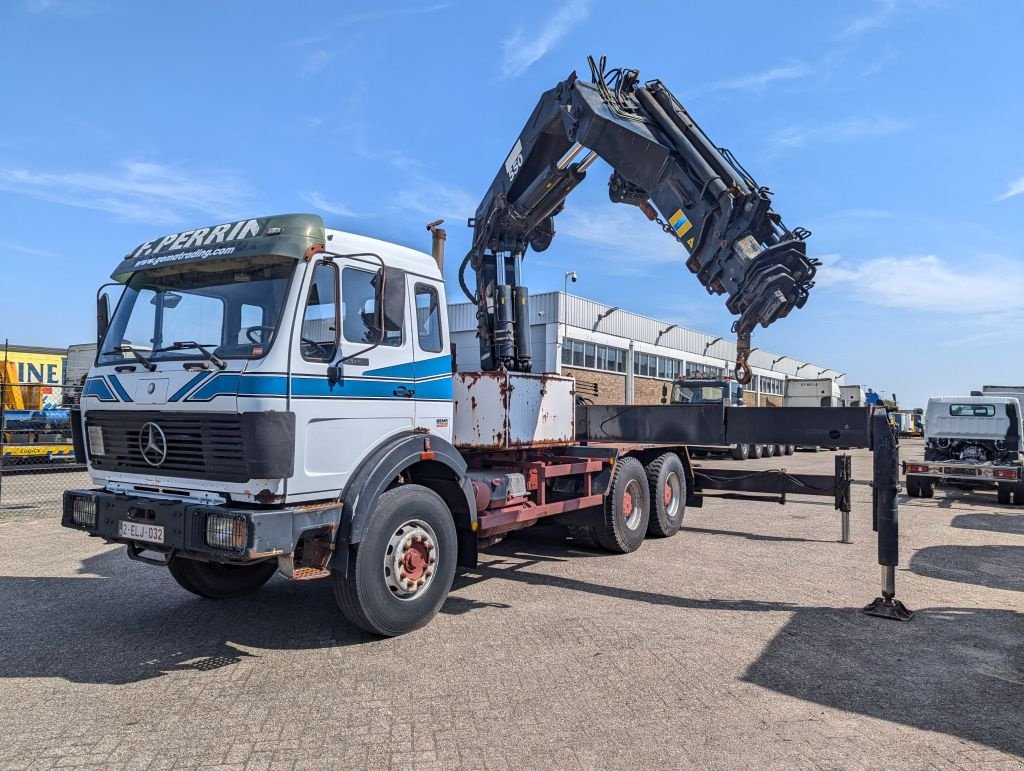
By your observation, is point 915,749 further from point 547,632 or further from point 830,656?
point 547,632

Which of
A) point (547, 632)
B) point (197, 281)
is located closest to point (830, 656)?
point (547, 632)

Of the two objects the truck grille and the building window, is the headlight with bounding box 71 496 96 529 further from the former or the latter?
the building window

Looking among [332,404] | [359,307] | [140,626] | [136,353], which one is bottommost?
[140,626]

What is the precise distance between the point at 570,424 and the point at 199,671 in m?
4.88

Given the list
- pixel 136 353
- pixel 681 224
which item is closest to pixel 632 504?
pixel 681 224

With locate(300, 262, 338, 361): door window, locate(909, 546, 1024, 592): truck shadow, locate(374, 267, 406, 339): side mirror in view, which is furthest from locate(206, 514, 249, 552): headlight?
locate(909, 546, 1024, 592): truck shadow

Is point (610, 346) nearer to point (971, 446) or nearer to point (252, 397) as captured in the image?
point (971, 446)

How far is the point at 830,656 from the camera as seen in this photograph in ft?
16.0

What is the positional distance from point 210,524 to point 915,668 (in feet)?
15.6

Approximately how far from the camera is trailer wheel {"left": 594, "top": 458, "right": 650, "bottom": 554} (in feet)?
26.7

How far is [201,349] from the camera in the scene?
4.78 m

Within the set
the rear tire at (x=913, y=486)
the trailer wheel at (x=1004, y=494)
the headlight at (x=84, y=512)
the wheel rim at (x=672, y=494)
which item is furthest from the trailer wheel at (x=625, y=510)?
the trailer wheel at (x=1004, y=494)

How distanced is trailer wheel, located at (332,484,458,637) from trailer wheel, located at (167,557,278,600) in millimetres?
1366

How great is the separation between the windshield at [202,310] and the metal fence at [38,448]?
8.81 meters
